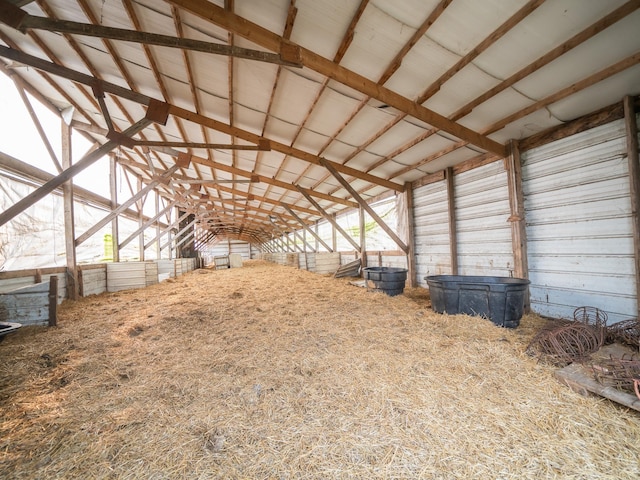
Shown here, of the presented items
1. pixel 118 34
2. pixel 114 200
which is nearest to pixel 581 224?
pixel 118 34

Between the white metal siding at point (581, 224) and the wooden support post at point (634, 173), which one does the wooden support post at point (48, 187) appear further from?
the wooden support post at point (634, 173)

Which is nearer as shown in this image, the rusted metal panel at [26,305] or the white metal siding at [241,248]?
the rusted metal panel at [26,305]

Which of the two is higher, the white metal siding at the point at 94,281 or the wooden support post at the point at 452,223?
the wooden support post at the point at 452,223

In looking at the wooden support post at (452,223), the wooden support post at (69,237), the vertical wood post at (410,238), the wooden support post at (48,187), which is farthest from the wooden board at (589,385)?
the wooden support post at (69,237)

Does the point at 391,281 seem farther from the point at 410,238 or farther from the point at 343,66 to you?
the point at 343,66

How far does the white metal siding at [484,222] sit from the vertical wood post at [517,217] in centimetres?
35

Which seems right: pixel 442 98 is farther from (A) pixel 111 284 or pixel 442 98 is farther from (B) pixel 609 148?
(A) pixel 111 284

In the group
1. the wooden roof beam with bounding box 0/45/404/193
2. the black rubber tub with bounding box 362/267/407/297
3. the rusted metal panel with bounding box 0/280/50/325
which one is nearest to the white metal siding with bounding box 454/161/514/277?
the black rubber tub with bounding box 362/267/407/297

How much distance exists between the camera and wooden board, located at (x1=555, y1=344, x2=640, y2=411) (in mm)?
1703

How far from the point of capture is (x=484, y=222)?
17.6 ft

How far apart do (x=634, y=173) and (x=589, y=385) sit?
9.78ft

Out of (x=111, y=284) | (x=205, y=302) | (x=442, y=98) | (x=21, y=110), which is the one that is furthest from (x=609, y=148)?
(x=111, y=284)

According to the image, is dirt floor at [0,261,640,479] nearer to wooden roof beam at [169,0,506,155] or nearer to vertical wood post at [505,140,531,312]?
vertical wood post at [505,140,531,312]

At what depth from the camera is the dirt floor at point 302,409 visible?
140cm
